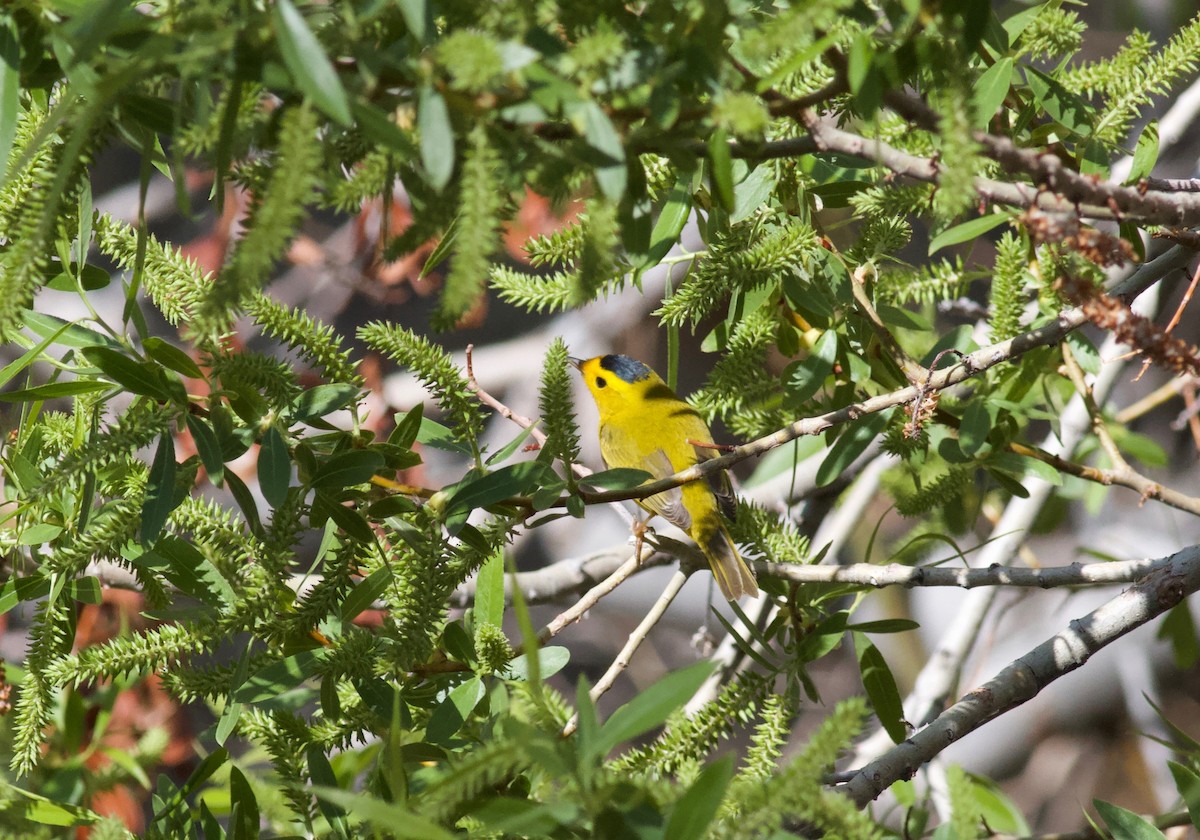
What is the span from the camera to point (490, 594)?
1235 mm

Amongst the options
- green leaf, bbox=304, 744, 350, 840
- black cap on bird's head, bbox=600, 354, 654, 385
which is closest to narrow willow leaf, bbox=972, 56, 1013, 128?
green leaf, bbox=304, 744, 350, 840

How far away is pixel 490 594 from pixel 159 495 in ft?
1.41

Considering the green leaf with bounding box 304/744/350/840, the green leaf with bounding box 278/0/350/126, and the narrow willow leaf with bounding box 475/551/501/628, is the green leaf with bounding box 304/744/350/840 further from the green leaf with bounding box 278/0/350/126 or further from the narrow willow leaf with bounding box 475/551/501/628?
the green leaf with bounding box 278/0/350/126

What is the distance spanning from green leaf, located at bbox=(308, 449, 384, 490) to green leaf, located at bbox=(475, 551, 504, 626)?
10.1 inches

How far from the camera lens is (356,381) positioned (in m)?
1.11

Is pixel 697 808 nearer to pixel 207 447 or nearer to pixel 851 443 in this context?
pixel 207 447

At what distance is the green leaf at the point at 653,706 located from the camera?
64 cm

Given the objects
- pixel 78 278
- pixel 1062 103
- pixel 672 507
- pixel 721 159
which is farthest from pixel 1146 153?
A: pixel 672 507

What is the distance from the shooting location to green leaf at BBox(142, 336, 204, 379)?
3.25 feet

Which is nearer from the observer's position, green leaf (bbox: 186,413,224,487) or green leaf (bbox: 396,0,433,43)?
green leaf (bbox: 396,0,433,43)

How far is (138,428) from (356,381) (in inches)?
10.3

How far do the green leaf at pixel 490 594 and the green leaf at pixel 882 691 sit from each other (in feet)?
1.69

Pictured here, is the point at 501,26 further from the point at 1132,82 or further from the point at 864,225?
the point at 1132,82

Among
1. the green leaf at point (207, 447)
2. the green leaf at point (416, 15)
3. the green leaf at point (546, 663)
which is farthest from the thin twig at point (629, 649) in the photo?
the green leaf at point (416, 15)
